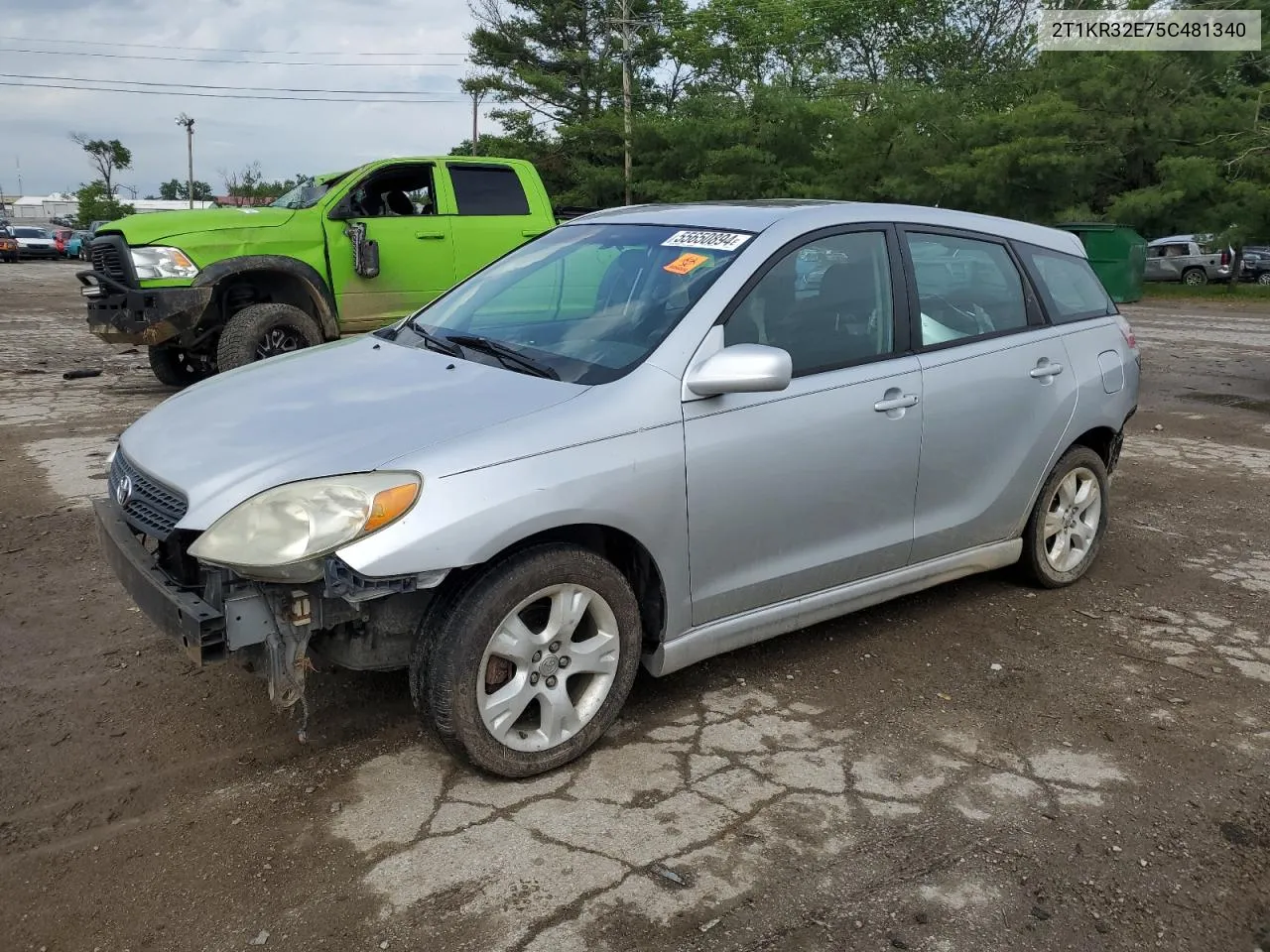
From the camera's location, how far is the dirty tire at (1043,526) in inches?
183

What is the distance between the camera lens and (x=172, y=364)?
393 inches

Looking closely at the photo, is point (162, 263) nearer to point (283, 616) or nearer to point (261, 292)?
point (261, 292)

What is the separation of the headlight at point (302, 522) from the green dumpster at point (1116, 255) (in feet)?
73.6

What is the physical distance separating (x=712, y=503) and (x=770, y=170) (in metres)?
29.2

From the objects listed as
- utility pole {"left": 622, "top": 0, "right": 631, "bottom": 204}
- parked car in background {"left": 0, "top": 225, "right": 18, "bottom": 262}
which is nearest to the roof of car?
utility pole {"left": 622, "top": 0, "right": 631, "bottom": 204}

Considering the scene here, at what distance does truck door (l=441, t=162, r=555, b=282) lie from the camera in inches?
379

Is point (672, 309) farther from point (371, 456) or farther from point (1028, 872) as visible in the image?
point (1028, 872)

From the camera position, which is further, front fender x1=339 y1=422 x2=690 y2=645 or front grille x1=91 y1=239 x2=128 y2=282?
front grille x1=91 y1=239 x2=128 y2=282

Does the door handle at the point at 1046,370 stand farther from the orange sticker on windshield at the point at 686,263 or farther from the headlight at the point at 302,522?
the headlight at the point at 302,522

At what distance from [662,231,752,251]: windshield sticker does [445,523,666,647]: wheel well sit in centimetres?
113

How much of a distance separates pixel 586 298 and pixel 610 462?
1004mm

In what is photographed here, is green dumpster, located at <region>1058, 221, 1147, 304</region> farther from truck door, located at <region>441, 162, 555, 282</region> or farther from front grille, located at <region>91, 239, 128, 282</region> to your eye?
front grille, located at <region>91, 239, 128, 282</region>

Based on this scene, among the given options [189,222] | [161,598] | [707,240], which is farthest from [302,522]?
[189,222]

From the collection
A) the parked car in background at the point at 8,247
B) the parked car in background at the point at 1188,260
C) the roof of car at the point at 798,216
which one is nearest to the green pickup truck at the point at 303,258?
the roof of car at the point at 798,216
